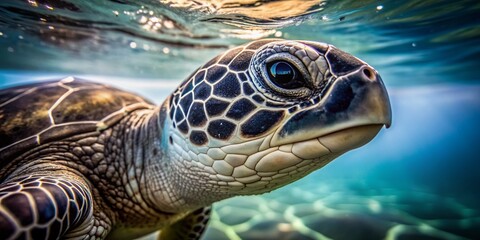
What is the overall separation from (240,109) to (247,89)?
128 mm

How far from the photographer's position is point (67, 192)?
1.50m

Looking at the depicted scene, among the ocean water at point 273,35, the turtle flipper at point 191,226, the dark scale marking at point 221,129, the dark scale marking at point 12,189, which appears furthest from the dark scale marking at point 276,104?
the ocean water at point 273,35

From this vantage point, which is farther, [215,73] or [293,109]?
[215,73]

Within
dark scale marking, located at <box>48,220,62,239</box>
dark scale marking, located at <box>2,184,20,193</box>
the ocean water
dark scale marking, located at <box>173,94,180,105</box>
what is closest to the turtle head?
dark scale marking, located at <box>173,94,180,105</box>

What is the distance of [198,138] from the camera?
168 cm

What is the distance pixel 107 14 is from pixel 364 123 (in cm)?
472

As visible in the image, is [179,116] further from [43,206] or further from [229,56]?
[43,206]

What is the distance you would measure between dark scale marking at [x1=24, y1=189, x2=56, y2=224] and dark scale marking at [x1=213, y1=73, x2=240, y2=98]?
1.06m

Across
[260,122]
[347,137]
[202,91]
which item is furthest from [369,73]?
[202,91]

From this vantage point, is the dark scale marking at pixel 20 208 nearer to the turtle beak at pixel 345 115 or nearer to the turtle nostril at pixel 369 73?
the turtle beak at pixel 345 115

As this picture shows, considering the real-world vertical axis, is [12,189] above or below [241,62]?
below

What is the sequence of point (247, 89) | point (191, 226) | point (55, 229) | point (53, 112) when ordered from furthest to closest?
point (191, 226) → point (53, 112) → point (247, 89) → point (55, 229)

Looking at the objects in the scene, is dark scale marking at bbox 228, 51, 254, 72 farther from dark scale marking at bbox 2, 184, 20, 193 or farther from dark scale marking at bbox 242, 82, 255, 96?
dark scale marking at bbox 2, 184, 20, 193

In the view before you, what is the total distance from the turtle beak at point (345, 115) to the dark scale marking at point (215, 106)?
40cm
